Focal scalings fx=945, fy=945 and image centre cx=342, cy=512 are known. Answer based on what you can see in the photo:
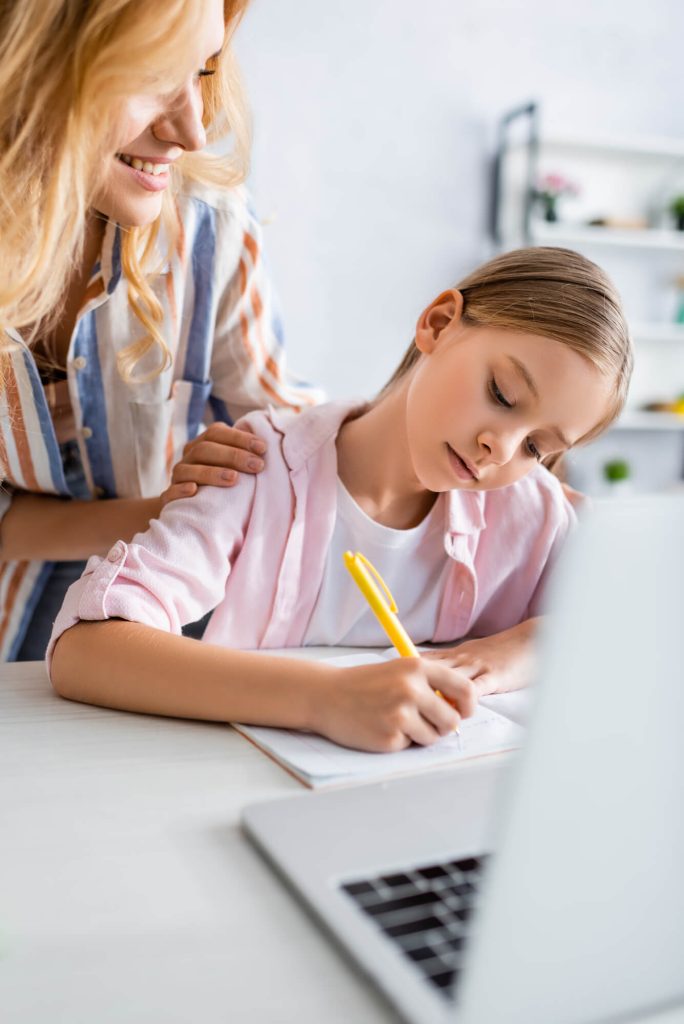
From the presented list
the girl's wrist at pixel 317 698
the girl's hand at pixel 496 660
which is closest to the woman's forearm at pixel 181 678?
the girl's wrist at pixel 317 698

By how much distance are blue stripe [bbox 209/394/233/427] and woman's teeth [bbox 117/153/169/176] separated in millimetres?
463

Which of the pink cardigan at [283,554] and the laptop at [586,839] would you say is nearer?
the laptop at [586,839]

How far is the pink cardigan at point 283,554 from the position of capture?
82cm

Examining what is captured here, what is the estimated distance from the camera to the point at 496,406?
884 millimetres

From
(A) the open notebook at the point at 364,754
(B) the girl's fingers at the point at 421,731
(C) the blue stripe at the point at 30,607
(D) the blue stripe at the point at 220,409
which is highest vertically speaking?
(D) the blue stripe at the point at 220,409

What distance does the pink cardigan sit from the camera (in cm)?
82

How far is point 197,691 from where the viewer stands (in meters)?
0.69

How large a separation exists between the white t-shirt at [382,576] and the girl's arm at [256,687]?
28 cm

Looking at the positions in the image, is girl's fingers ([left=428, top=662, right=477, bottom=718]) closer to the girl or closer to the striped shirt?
the girl

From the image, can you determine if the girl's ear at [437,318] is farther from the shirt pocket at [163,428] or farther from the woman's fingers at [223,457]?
the shirt pocket at [163,428]

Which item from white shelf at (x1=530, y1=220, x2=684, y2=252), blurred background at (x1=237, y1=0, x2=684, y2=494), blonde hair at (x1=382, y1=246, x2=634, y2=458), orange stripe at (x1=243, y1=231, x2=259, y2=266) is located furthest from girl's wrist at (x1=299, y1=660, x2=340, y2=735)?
white shelf at (x1=530, y1=220, x2=684, y2=252)

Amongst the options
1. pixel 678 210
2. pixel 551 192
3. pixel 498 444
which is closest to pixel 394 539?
pixel 498 444

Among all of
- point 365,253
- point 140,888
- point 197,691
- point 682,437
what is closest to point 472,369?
point 197,691

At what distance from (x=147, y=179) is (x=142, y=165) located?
0.05ft
